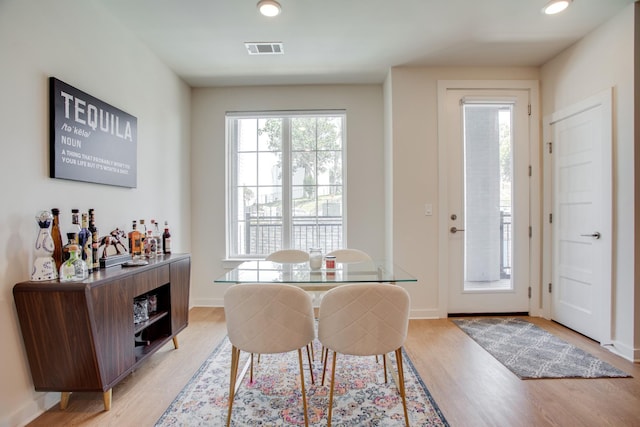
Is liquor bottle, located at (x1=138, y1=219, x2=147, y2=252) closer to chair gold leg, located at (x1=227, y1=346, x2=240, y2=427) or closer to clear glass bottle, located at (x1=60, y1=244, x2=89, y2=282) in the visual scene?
clear glass bottle, located at (x1=60, y1=244, x2=89, y2=282)

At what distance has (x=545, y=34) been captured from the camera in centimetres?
278

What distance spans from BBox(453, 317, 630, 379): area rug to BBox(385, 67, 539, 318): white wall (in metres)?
0.58

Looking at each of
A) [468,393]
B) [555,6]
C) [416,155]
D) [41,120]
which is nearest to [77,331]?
[41,120]

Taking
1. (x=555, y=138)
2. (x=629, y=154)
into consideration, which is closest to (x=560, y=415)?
(x=629, y=154)

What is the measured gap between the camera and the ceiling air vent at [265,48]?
2861mm

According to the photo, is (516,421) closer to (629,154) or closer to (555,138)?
(629,154)

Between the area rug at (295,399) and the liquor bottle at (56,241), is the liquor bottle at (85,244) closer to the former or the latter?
the liquor bottle at (56,241)

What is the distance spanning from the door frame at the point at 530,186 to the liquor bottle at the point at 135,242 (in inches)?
114

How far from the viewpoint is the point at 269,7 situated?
230cm

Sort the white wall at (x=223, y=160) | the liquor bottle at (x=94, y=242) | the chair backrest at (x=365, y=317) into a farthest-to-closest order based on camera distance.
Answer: the white wall at (x=223, y=160) → the liquor bottle at (x=94, y=242) → the chair backrest at (x=365, y=317)

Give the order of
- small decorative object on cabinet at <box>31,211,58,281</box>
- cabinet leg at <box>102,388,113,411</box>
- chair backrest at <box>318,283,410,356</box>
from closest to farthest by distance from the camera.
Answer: chair backrest at <box>318,283,410,356</box>, small decorative object on cabinet at <box>31,211,58,281</box>, cabinet leg at <box>102,388,113,411</box>

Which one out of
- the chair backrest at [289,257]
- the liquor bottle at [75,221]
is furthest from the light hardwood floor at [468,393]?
the liquor bottle at [75,221]

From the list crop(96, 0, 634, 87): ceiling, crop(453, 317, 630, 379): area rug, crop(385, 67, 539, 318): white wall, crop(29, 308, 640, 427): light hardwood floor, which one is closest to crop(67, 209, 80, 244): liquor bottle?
crop(29, 308, 640, 427): light hardwood floor

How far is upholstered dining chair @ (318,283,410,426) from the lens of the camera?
1.56m
